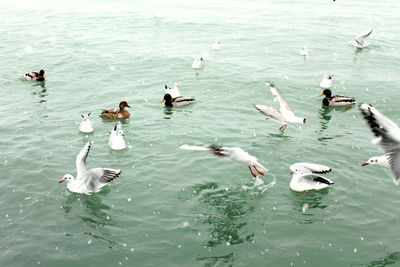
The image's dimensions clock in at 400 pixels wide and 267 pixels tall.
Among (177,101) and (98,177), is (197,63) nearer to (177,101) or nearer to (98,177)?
(177,101)

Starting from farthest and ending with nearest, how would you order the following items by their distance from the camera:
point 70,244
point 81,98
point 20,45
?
point 20,45
point 81,98
point 70,244

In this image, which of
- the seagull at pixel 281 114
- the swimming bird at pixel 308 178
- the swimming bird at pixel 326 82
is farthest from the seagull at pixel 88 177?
the swimming bird at pixel 326 82

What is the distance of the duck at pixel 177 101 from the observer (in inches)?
907

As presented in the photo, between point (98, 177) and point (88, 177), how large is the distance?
0.32 m

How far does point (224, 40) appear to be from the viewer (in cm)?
3803

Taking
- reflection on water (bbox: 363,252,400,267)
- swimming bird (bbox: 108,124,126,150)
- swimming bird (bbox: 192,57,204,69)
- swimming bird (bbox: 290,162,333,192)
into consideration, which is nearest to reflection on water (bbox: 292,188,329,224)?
swimming bird (bbox: 290,162,333,192)

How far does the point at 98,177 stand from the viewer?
47.3 ft

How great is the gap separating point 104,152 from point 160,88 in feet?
30.0

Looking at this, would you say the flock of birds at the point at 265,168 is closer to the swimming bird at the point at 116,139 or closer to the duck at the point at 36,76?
the swimming bird at the point at 116,139

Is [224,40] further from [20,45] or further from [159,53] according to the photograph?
[20,45]

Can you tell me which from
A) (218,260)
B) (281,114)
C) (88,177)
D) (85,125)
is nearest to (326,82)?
(281,114)

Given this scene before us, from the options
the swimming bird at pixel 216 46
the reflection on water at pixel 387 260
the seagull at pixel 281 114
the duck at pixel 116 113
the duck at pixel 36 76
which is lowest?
the reflection on water at pixel 387 260

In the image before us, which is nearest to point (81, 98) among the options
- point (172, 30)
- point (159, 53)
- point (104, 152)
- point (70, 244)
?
point (104, 152)

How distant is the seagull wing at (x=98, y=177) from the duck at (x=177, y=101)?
30.4ft
